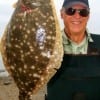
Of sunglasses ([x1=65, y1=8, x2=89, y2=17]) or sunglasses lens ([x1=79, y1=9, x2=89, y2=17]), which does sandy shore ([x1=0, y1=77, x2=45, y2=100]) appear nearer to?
sunglasses ([x1=65, y1=8, x2=89, y2=17])

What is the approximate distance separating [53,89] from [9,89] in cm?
2867

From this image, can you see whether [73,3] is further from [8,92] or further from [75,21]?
[8,92]

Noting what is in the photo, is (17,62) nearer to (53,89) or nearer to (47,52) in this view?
(47,52)

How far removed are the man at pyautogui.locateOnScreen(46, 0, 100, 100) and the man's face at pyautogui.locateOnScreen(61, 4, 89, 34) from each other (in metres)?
0.02

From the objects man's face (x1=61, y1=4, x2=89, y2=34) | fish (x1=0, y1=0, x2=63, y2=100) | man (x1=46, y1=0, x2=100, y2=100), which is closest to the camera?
fish (x1=0, y1=0, x2=63, y2=100)

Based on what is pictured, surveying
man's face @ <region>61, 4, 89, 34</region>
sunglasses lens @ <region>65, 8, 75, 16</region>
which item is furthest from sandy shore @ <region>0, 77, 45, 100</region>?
sunglasses lens @ <region>65, 8, 75, 16</region>

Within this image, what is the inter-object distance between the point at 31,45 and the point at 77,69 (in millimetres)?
1784

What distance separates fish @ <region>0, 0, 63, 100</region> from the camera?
159 inches

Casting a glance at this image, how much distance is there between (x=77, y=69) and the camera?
5.75 metres

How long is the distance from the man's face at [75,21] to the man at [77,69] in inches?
0.6

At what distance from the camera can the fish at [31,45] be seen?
4027mm

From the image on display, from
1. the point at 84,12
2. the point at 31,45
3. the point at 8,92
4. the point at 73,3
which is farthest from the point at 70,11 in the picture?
the point at 8,92

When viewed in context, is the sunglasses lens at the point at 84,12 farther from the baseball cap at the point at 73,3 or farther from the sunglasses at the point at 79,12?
the baseball cap at the point at 73,3

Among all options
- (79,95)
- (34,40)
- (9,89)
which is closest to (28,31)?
(34,40)
